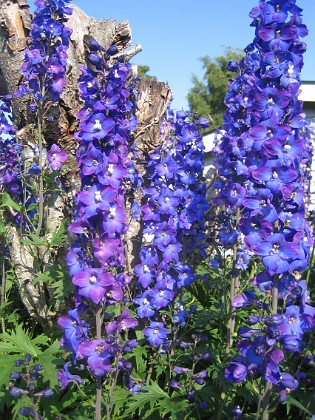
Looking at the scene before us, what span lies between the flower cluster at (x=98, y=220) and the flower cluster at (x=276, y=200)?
596 millimetres

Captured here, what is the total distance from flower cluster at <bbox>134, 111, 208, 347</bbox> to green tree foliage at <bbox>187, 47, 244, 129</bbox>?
1070 inches

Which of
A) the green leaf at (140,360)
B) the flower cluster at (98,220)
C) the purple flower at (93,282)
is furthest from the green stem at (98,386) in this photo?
the green leaf at (140,360)

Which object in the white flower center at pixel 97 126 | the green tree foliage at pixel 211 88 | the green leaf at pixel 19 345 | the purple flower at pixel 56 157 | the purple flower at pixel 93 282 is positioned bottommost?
the green leaf at pixel 19 345

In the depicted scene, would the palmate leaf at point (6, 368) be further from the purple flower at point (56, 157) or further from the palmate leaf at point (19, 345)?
the purple flower at point (56, 157)

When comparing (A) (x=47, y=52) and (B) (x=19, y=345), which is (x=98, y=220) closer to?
(B) (x=19, y=345)

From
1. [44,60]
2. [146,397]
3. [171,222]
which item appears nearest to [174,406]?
[146,397]

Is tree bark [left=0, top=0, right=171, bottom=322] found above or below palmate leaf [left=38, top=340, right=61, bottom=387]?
above

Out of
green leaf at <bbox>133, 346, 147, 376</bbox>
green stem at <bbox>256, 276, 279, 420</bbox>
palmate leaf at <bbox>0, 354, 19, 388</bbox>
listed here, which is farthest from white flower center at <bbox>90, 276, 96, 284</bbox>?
green leaf at <bbox>133, 346, 147, 376</bbox>

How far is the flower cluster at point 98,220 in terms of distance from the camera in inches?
97.3

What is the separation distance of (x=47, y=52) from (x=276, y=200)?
2478 millimetres

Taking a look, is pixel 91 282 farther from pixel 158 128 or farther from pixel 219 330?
pixel 158 128

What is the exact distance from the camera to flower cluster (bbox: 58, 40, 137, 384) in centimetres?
247

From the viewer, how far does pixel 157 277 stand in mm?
3732

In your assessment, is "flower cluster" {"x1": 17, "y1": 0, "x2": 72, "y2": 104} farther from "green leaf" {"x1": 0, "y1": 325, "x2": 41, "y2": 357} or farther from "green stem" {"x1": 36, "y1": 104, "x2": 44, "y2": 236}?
"green leaf" {"x1": 0, "y1": 325, "x2": 41, "y2": 357}
